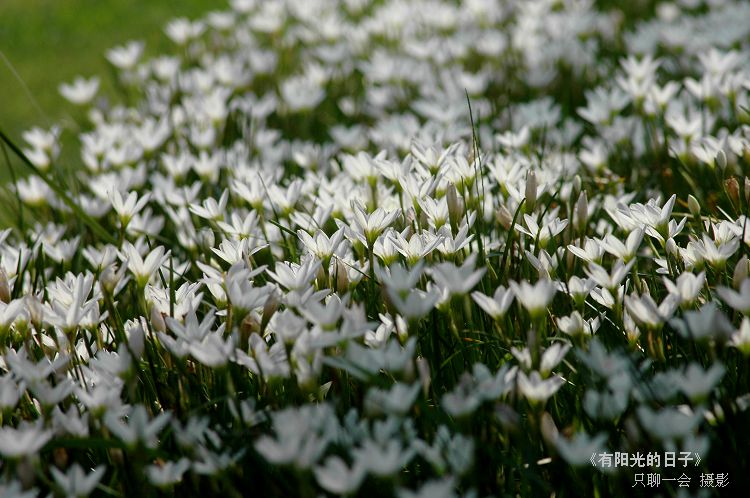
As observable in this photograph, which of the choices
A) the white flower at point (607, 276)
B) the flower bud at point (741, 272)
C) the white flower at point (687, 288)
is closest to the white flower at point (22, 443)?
the white flower at point (607, 276)

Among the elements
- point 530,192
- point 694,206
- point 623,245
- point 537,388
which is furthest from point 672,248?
point 537,388

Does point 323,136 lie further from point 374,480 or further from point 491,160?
point 374,480

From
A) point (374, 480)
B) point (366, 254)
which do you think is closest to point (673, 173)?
point (366, 254)

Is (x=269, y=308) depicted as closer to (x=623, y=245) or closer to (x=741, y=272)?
(x=623, y=245)

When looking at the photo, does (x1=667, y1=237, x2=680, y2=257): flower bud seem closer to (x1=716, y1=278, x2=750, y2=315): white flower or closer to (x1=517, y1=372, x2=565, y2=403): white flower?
(x1=716, y1=278, x2=750, y2=315): white flower

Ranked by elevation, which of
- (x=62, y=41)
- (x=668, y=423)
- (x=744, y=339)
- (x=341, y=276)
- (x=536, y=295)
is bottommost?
(x=668, y=423)

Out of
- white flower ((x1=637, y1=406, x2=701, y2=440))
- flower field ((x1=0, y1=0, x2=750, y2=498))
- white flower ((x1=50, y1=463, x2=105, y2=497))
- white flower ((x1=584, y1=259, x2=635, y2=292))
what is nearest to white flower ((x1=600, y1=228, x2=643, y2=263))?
flower field ((x1=0, y1=0, x2=750, y2=498))
